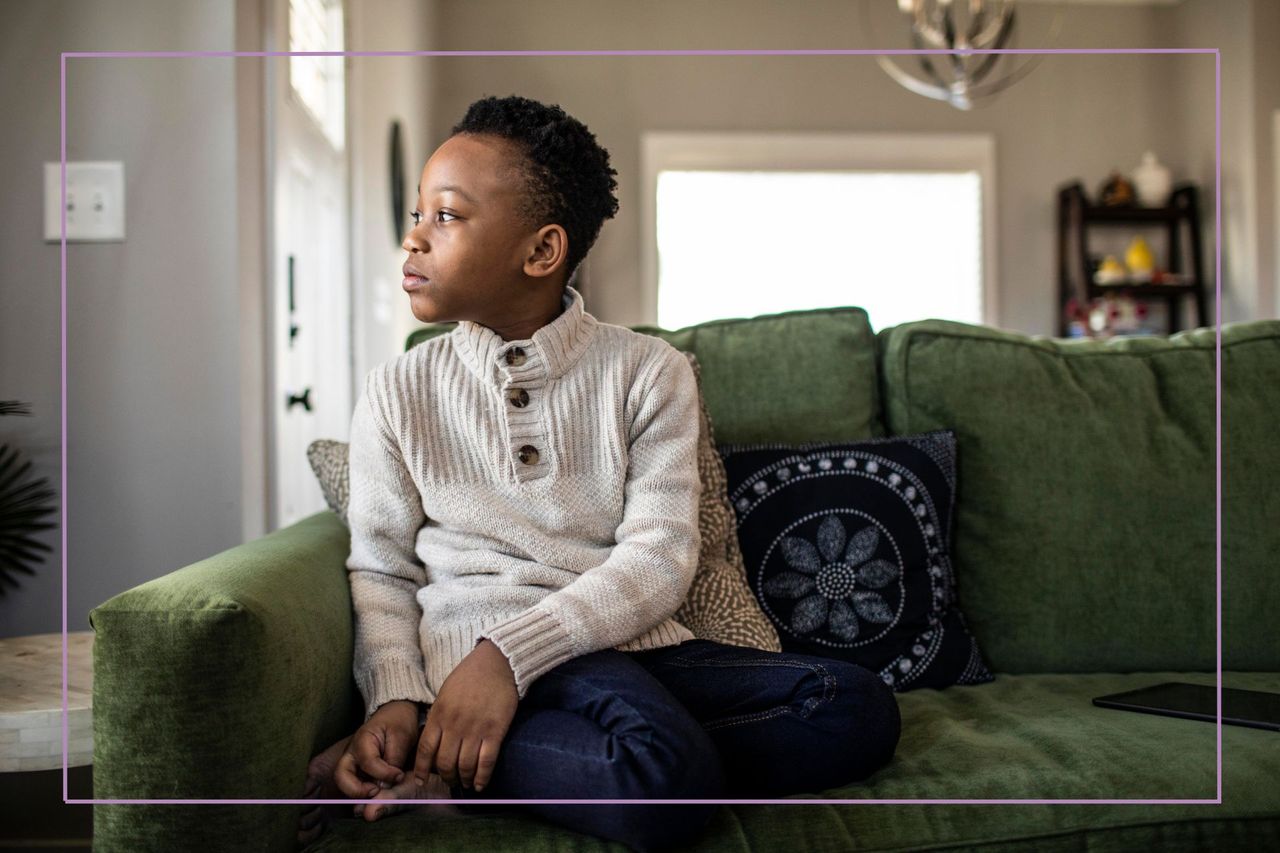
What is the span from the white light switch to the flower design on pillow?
1.08m

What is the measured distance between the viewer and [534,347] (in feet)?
3.86

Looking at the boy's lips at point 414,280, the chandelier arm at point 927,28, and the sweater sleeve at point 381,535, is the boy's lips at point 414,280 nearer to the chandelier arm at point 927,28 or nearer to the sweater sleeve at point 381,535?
the sweater sleeve at point 381,535

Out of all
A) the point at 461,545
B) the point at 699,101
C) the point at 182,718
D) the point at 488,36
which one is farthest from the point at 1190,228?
the point at 182,718

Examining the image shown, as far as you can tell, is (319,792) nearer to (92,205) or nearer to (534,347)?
(534,347)

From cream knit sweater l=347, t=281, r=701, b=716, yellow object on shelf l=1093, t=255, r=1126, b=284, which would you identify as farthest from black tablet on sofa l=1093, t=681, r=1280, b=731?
yellow object on shelf l=1093, t=255, r=1126, b=284

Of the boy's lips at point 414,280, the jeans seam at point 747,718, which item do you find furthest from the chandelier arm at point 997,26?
the jeans seam at point 747,718

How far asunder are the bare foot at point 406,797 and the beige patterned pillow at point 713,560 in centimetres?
34

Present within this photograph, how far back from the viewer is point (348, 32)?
279cm

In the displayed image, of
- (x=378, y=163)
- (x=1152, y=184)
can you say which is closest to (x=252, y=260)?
(x=378, y=163)

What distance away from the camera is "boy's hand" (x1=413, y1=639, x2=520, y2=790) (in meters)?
0.97

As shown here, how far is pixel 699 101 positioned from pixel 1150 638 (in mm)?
3936

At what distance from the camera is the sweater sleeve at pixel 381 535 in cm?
113

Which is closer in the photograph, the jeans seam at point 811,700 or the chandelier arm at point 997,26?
the jeans seam at point 811,700

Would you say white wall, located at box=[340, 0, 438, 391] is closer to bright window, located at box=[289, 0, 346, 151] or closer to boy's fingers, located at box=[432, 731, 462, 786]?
bright window, located at box=[289, 0, 346, 151]
